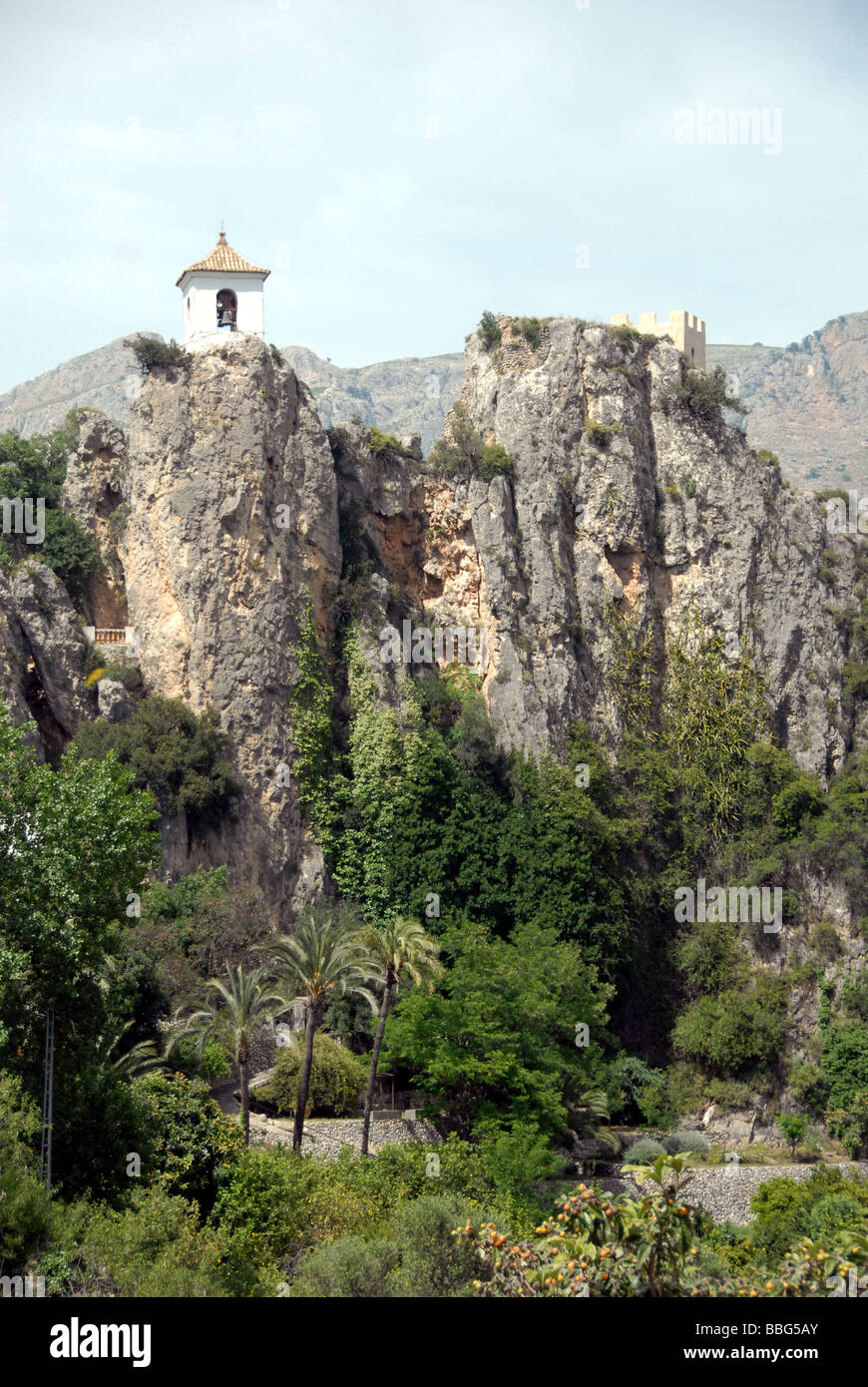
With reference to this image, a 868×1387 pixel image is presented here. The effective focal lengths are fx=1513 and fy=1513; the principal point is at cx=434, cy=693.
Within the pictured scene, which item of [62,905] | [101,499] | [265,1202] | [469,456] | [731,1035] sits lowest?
[731,1035]

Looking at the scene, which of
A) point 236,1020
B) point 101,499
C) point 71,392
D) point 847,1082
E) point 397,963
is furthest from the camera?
point 71,392

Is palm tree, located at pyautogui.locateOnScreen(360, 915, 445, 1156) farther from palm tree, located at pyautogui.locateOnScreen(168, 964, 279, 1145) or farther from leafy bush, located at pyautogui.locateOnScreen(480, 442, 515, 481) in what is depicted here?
leafy bush, located at pyautogui.locateOnScreen(480, 442, 515, 481)

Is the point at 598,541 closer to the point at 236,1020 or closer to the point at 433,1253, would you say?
the point at 236,1020

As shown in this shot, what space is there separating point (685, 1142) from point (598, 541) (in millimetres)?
21466

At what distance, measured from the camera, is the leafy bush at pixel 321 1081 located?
120ft

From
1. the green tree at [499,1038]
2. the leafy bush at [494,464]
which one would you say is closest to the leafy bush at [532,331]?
the leafy bush at [494,464]

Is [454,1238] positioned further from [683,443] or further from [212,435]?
[683,443]

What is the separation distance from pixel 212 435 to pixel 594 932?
61.1 feet

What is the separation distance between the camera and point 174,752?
137ft

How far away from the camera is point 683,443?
55.6 metres

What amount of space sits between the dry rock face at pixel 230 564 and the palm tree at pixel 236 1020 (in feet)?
28.5

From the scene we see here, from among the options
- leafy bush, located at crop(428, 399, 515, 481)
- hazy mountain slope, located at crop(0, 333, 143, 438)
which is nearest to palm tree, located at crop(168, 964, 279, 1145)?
leafy bush, located at crop(428, 399, 515, 481)

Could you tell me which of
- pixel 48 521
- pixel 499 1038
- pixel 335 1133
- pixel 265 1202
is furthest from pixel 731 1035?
pixel 48 521
